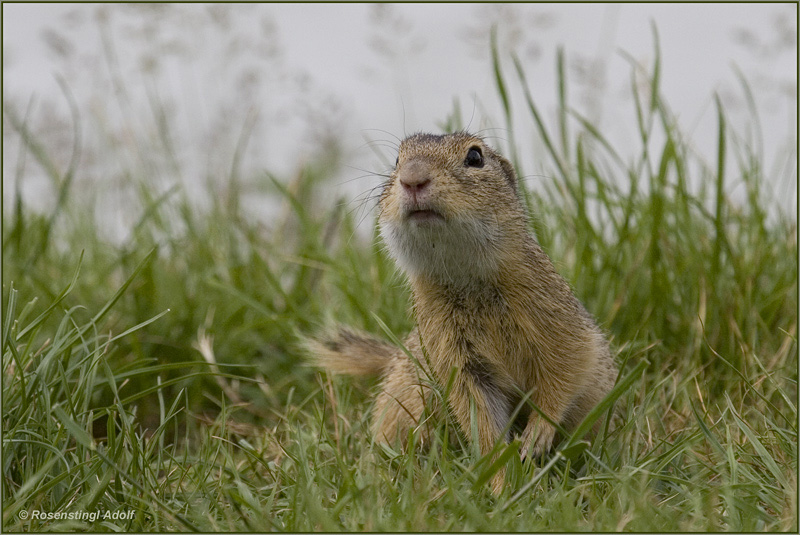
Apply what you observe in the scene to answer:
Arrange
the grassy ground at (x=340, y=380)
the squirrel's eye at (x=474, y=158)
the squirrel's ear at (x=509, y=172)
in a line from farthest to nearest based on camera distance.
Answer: the squirrel's ear at (x=509, y=172) < the squirrel's eye at (x=474, y=158) < the grassy ground at (x=340, y=380)

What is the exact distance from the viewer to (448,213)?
12.0ft

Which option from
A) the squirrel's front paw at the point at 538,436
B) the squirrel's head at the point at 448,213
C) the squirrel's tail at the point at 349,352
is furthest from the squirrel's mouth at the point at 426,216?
the squirrel's tail at the point at 349,352

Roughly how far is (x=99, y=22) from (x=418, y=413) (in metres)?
4.86

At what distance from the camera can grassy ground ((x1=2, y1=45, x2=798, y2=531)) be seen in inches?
125

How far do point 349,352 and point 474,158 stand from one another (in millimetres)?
1459

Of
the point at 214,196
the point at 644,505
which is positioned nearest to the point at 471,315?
the point at 644,505

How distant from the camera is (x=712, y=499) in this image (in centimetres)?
314

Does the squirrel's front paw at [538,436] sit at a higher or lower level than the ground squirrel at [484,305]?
lower

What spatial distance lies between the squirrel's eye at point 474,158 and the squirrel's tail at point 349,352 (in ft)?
4.28

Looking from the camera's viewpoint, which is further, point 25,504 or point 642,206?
point 642,206

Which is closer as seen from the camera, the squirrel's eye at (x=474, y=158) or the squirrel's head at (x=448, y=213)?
the squirrel's head at (x=448, y=213)

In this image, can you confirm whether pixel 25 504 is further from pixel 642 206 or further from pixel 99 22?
pixel 99 22

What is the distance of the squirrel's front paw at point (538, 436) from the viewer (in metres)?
3.75

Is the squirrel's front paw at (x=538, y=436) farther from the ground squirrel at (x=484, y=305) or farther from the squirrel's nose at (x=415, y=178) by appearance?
the squirrel's nose at (x=415, y=178)
